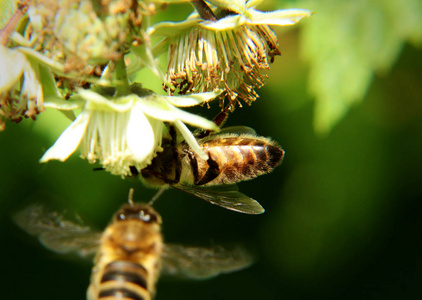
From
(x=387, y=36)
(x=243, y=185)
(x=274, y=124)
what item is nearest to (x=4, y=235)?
(x=243, y=185)

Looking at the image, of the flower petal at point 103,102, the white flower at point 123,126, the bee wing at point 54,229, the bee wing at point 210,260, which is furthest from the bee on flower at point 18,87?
the bee wing at point 210,260

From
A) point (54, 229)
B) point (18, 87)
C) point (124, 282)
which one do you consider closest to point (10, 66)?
point (18, 87)

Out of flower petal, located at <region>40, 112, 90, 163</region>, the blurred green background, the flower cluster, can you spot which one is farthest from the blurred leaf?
flower petal, located at <region>40, 112, 90, 163</region>

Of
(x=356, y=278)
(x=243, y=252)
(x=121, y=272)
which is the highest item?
(x=243, y=252)

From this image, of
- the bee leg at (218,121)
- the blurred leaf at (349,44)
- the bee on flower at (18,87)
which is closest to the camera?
the bee on flower at (18,87)

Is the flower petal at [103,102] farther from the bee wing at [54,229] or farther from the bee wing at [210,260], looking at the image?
the bee wing at [210,260]

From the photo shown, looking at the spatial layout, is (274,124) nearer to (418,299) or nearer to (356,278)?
(356,278)
